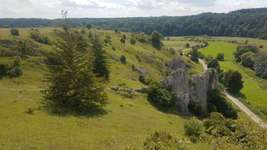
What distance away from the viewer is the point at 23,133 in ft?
113

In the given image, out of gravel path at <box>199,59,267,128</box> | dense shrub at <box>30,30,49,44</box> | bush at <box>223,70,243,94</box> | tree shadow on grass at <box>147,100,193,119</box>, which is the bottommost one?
gravel path at <box>199,59,267,128</box>

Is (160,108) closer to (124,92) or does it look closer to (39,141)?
(124,92)

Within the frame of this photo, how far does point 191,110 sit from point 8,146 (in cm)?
4263

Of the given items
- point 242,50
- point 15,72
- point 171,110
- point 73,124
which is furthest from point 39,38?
point 242,50

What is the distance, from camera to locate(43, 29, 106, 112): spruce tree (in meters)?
46.3

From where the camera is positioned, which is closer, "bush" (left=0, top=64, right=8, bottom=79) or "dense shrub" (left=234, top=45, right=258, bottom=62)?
"bush" (left=0, top=64, right=8, bottom=79)

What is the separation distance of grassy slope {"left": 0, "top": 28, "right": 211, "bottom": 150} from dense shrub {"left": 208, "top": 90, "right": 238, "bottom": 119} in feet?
47.4

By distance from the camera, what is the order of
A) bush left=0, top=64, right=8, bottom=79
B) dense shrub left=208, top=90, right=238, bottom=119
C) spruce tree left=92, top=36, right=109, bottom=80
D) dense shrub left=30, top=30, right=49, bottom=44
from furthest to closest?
dense shrub left=30, top=30, right=49, bottom=44 → dense shrub left=208, top=90, right=238, bottom=119 → spruce tree left=92, top=36, right=109, bottom=80 → bush left=0, top=64, right=8, bottom=79

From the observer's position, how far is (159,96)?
63375mm

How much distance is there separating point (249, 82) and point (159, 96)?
238 feet

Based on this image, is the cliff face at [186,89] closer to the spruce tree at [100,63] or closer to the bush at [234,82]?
the spruce tree at [100,63]

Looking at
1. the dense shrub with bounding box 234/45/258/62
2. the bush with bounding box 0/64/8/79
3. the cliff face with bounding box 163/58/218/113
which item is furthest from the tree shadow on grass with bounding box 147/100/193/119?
the dense shrub with bounding box 234/45/258/62

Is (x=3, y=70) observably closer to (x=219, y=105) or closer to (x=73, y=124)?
(x=73, y=124)

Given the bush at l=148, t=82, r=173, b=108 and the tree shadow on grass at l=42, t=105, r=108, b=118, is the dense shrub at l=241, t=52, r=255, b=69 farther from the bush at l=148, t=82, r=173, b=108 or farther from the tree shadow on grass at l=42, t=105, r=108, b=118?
the tree shadow on grass at l=42, t=105, r=108, b=118
